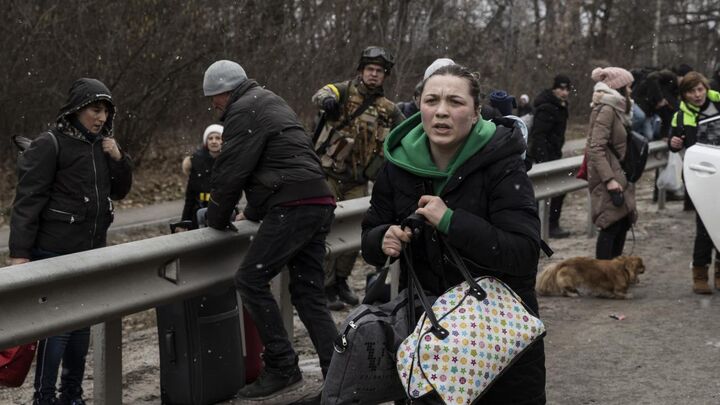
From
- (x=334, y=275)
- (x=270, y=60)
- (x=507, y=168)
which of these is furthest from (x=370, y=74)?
(x=270, y=60)

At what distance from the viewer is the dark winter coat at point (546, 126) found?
13719 millimetres

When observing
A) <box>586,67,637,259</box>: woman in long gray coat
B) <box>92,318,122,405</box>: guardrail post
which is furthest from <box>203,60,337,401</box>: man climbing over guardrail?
<box>586,67,637,259</box>: woman in long gray coat

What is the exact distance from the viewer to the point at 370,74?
9008 millimetres

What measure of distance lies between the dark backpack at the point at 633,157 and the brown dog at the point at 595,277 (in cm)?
78

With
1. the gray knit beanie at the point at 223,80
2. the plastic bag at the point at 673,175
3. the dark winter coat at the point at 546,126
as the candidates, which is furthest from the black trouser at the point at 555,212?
the gray knit beanie at the point at 223,80

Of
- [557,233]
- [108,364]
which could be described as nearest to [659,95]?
[557,233]

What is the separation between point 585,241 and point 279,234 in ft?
22.0

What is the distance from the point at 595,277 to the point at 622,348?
1.69 metres

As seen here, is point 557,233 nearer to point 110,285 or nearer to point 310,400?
point 310,400

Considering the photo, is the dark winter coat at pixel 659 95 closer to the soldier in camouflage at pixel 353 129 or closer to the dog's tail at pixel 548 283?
the dog's tail at pixel 548 283

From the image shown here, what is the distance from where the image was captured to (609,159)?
32.2ft

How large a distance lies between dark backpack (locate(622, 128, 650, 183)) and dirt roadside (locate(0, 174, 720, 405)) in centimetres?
96

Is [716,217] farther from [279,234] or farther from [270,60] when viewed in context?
[270,60]

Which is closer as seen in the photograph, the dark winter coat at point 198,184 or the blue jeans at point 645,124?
the dark winter coat at point 198,184
